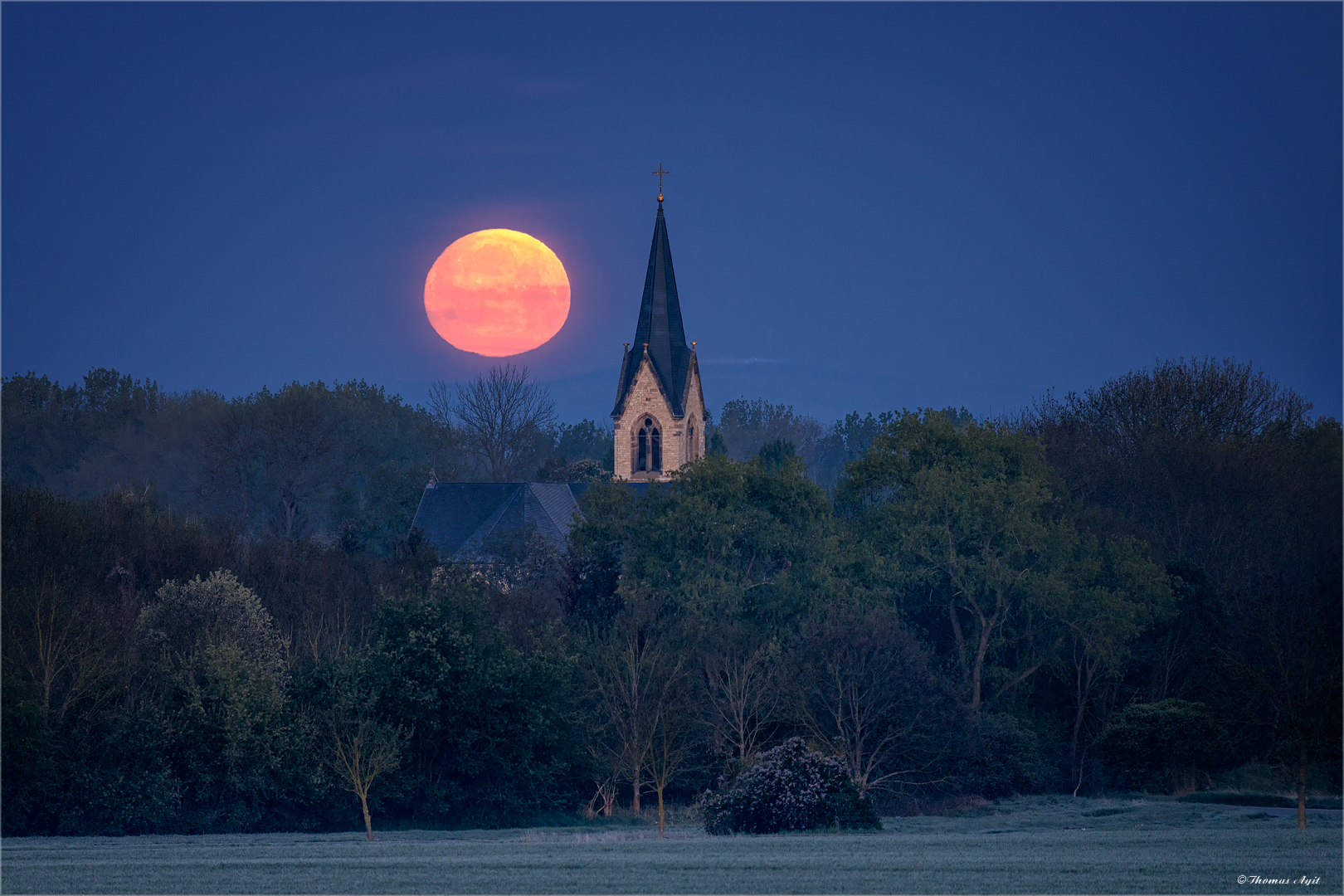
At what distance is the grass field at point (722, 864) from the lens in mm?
15844

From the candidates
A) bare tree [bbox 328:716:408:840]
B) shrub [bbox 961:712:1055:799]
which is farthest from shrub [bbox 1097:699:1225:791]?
bare tree [bbox 328:716:408:840]

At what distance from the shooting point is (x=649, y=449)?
64938 mm

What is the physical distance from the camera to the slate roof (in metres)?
57.2

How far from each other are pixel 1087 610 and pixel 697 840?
2089 centimetres

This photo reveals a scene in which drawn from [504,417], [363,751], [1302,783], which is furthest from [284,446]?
[1302,783]

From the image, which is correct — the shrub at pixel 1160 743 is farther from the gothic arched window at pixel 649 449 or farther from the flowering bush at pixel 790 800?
the gothic arched window at pixel 649 449

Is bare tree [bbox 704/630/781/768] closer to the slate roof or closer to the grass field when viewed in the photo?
the grass field

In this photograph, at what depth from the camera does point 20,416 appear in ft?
315

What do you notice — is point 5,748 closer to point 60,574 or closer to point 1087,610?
point 60,574

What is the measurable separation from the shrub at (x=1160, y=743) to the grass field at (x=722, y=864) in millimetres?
9909

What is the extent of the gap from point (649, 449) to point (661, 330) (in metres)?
6.37

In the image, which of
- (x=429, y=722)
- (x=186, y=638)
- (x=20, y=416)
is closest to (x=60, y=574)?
(x=186, y=638)

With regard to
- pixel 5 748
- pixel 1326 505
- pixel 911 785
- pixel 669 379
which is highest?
pixel 669 379

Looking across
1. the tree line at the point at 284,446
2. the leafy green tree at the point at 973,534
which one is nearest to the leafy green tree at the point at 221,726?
the leafy green tree at the point at 973,534
